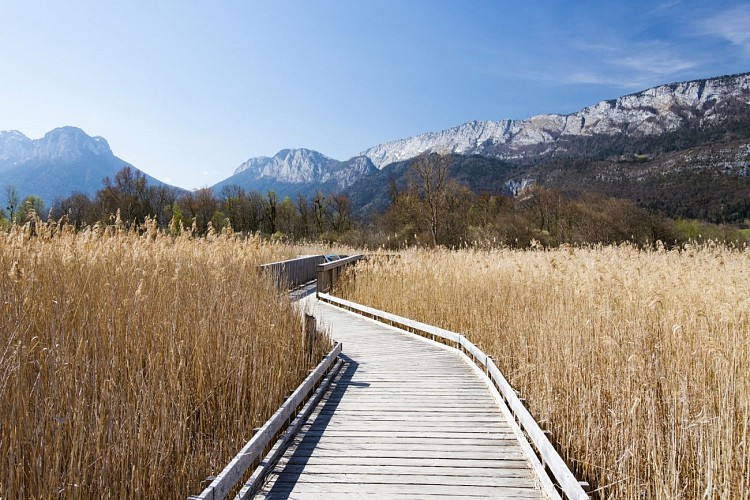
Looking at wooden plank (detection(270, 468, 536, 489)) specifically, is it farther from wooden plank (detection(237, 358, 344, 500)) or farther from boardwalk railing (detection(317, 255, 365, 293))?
boardwalk railing (detection(317, 255, 365, 293))

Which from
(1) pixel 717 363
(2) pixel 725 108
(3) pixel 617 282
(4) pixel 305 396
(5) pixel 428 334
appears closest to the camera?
(1) pixel 717 363

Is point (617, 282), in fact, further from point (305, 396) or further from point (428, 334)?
point (305, 396)

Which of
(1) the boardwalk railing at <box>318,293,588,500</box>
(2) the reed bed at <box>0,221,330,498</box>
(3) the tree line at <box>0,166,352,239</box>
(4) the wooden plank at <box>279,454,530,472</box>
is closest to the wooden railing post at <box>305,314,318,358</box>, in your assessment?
(2) the reed bed at <box>0,221,330,498</box>

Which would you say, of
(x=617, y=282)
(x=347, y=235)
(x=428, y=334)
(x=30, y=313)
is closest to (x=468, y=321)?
(x=428, y=334)

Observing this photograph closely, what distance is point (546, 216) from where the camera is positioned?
31562 mm

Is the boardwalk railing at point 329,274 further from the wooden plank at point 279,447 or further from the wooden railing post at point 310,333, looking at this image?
the wooden plank at point 279,447

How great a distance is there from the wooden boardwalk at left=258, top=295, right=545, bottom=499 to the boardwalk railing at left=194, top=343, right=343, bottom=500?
0.08m

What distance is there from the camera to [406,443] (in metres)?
3.34

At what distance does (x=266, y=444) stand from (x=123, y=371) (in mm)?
1010

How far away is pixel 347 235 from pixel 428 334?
890 inches

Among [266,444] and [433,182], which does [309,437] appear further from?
[433,182]

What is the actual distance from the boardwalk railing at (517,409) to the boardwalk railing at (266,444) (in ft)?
5.43

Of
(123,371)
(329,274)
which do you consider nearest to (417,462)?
(123,371)

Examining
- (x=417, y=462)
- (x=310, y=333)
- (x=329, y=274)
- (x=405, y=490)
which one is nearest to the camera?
(x=405, y=490)
